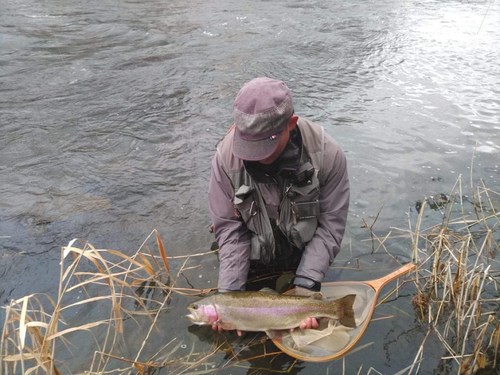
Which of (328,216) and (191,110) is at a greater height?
(328,216)

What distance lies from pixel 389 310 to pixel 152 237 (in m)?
2.52

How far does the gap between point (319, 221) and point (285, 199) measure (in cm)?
35

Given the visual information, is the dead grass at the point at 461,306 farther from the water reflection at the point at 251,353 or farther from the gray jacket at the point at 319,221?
the water reflection at the point at 251,353

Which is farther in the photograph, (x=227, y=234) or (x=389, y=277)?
(x=389, y=277)

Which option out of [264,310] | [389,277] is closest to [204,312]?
[264,310]

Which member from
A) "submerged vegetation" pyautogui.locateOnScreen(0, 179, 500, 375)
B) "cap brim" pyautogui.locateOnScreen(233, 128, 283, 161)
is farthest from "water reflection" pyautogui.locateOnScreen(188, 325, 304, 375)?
"cap brim" pyautogui.locateOnScreen(233, 128, 283, 161)

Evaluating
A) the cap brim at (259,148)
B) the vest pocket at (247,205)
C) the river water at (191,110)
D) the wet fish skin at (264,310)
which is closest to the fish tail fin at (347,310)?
the wet fish skin at (264,310)

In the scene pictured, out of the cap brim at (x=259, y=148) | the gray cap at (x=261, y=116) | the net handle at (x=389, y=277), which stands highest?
the gray cap at (x=261, y=116)

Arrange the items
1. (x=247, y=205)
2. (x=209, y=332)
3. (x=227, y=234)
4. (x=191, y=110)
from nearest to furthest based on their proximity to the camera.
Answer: (x=247, y=205) → (x=227, y=234) → (x=209, y=332) → (x=191, y=110)

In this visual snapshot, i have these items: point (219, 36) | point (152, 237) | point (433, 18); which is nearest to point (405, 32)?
point (433, 18)

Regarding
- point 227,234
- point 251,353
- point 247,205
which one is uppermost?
point 247,205

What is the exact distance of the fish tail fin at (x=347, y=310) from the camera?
320 cm

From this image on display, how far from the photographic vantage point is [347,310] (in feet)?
10.6

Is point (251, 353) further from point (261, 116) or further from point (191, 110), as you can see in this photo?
point (191, 110)
